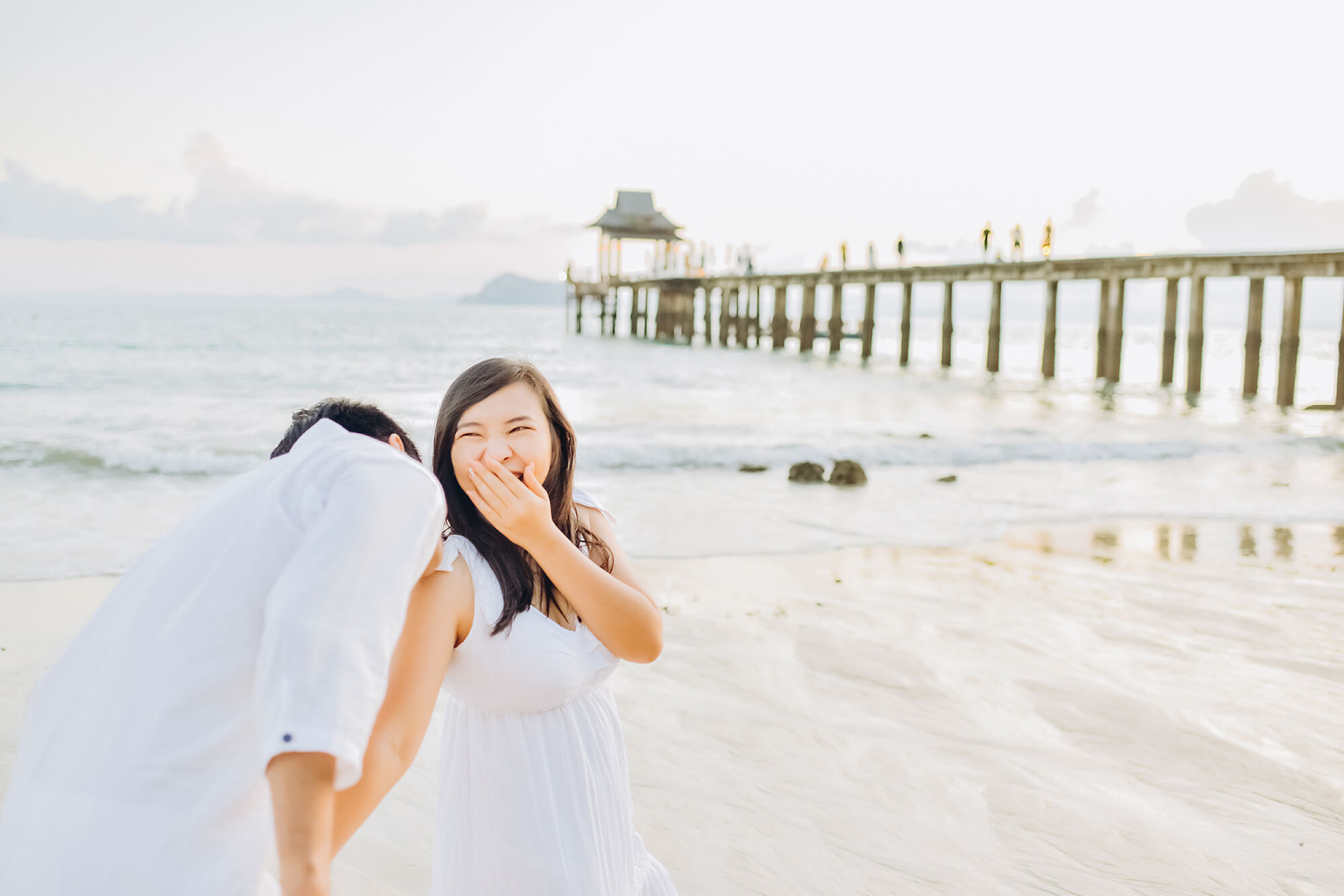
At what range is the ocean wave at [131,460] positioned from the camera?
10484 mm

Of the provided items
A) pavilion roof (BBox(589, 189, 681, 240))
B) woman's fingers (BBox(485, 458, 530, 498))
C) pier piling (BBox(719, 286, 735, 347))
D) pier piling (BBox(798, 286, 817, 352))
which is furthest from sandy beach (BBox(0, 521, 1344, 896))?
pavilion roof (BBox(589, 189, 681, 240))

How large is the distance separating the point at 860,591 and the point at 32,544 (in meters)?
5.52

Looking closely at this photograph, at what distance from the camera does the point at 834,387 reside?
24094 millimetres

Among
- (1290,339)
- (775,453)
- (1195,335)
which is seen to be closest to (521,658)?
(775,453)

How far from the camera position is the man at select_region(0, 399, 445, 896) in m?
1.01

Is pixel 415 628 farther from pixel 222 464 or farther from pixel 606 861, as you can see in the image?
pixel 222 464

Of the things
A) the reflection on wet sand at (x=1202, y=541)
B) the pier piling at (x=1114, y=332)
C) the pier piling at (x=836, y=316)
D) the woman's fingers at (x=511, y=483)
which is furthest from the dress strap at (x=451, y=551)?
the pier piling at (x=836, y=316)

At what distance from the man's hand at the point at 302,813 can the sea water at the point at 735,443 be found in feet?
3.61

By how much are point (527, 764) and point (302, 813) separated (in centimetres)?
58

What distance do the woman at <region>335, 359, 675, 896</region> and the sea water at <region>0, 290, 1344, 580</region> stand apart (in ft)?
1.33

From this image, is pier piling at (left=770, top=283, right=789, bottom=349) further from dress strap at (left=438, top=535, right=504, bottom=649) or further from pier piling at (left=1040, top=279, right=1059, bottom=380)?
dress strap at (left=438, top=535, right=504, bottom=649)

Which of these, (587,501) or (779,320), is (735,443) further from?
(779,320)

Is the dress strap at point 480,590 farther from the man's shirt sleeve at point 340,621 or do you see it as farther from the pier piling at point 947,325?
the pier piling at point 947,325

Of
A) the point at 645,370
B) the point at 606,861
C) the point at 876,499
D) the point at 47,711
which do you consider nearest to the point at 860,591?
the point at 876,499
